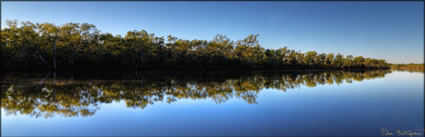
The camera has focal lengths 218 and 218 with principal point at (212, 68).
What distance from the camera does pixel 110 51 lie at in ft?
125

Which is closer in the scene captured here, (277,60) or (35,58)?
(35,58)

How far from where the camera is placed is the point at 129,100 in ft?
31.1

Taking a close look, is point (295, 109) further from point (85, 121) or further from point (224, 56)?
point (224, 56)

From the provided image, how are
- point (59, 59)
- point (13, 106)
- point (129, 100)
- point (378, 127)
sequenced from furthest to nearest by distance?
point (59, 59) < point (129, 100) < point (13, 106) < point (378, 127)

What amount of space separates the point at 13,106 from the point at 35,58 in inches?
1211

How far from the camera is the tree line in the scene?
97.9 ft

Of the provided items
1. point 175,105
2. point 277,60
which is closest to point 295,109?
point 175,105

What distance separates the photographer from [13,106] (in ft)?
25.9

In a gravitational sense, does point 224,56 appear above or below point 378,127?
above

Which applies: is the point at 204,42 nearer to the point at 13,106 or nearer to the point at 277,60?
the point at 277,60

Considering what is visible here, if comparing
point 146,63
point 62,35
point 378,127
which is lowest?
point 378,127

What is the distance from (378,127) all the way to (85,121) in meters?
8.07

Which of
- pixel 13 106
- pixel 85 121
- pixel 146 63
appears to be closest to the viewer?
pixel 85 121

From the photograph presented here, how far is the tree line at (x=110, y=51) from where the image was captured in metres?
29.8
